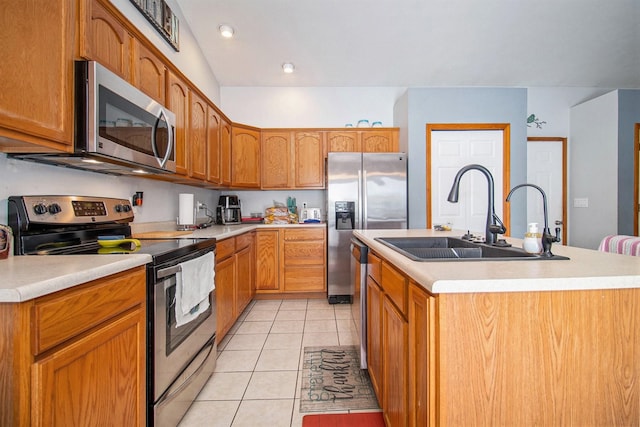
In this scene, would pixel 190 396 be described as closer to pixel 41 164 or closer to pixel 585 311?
pixel 41 164

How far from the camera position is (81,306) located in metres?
0.86

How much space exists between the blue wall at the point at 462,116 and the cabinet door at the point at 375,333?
6.86 ft

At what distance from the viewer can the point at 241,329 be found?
2.58 metres

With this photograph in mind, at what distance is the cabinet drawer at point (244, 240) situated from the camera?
2.66 meters

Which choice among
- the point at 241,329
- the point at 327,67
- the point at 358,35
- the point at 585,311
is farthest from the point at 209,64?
the point at 585,311

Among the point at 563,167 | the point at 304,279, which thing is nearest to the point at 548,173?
the point at 563,167

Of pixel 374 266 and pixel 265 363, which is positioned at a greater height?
pixel 374 266

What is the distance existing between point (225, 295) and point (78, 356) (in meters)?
1.44

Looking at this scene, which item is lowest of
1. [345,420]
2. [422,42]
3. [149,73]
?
[345,420]

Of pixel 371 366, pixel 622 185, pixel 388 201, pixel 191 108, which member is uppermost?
pixel 191 108

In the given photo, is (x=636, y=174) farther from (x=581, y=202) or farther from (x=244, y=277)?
(x=244, y=277)

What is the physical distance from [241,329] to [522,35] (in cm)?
432

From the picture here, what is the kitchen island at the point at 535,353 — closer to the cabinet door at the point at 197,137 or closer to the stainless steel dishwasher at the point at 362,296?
the stainless steel dishwasher at the point at 362,296

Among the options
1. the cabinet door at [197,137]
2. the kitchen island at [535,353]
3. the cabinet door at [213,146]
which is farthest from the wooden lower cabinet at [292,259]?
the kitchen island at [535,353]
